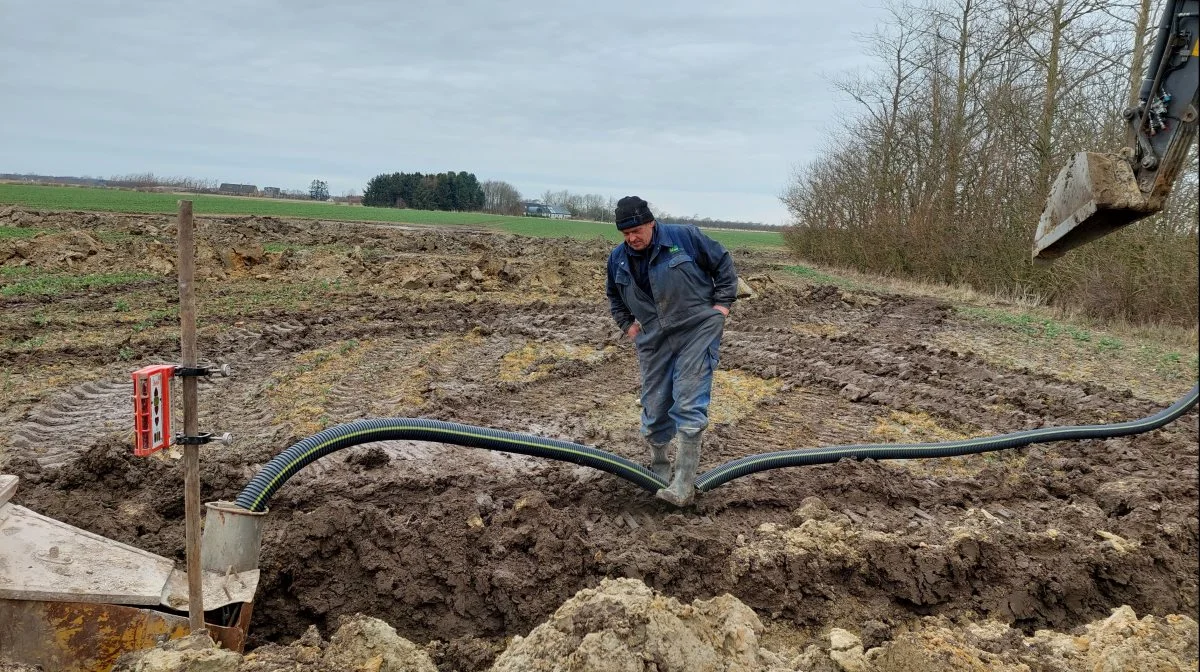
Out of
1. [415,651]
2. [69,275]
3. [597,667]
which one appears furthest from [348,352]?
[69,275]

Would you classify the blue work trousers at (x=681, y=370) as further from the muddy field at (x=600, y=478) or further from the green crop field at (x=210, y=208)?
the green crop field at (x=210, y=208)

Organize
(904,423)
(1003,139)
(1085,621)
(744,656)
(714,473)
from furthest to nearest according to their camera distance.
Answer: (1003,139) < (904,423) < (714,473) < (1085,621) < (744,656)

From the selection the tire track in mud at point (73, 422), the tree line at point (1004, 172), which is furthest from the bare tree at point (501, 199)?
the tire track in mud at point (73, 422)

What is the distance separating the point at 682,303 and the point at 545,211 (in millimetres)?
88226

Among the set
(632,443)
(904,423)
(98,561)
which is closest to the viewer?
(98,561)

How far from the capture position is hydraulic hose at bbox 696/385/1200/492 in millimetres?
4965

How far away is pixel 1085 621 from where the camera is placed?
3.78m

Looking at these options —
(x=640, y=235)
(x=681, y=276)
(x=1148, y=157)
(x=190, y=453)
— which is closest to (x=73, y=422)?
(x=190, y=453)

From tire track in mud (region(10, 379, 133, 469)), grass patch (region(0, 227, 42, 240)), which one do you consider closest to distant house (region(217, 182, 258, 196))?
grass patch (region(0, 227, 42, 240))

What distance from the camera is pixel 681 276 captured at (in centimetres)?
456

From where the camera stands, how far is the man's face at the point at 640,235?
4.41 meters

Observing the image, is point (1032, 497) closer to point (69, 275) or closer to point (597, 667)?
point (597, 667)

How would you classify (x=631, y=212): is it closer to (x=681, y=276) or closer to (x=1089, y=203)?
(x=681, y=276)

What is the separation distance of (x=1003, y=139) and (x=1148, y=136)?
17.6 m
